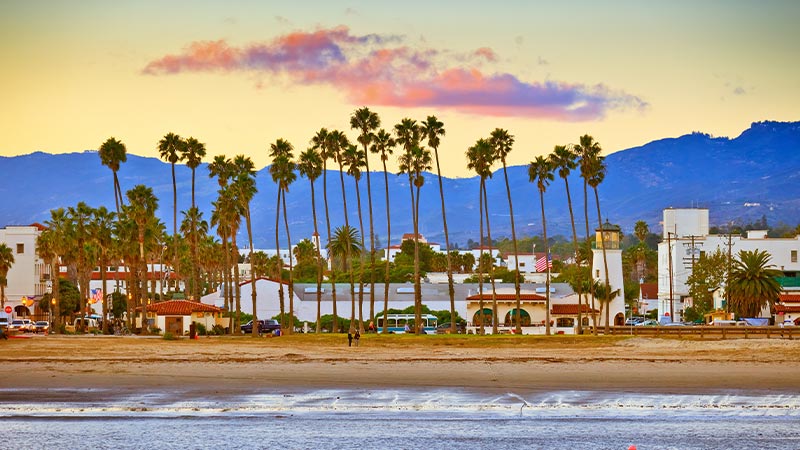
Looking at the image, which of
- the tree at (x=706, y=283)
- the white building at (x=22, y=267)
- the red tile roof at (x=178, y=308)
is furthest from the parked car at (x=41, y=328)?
the tree at (x=706, y=283)

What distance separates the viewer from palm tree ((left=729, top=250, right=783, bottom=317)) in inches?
3767

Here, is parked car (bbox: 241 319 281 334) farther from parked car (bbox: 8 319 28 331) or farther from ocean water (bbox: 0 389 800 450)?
ocean water (bbox: 0 389 800 450)

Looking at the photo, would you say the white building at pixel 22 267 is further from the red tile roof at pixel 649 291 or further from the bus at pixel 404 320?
the red tile roof at pixel 649 291

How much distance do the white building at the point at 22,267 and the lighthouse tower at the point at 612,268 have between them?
73.8 m

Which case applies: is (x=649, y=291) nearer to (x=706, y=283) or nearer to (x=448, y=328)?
(x=706, y=283)

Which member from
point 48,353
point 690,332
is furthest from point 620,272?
point 48,353

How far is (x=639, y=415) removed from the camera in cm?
3073

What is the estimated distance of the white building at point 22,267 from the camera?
148 meters

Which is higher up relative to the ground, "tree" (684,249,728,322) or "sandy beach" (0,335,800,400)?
"tree" (684,249,728,322)

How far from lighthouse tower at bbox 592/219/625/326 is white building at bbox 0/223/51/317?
73833mm

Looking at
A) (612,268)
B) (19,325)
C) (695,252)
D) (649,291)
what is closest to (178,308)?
(19,325)

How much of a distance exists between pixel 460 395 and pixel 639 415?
21.4 feet

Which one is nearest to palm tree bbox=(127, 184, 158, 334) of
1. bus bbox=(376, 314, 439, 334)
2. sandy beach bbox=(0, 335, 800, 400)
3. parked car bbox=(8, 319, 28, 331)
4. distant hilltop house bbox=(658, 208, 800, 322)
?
parked car bbox=(8, 319, 28, 331)

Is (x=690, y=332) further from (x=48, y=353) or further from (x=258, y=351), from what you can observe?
(x=48, y=353)
